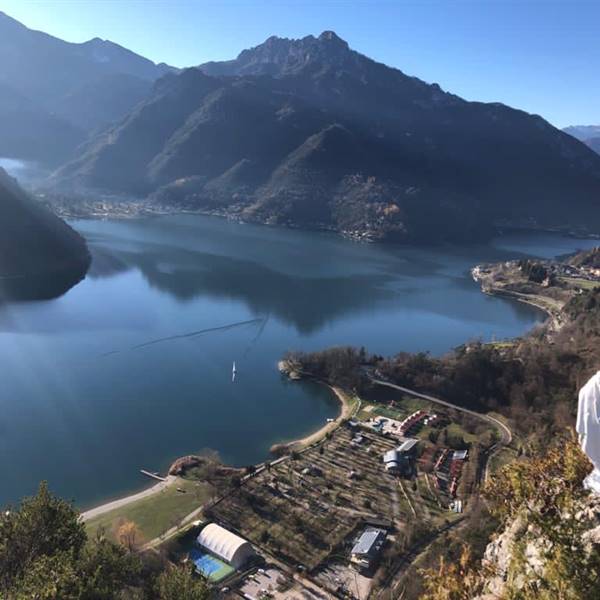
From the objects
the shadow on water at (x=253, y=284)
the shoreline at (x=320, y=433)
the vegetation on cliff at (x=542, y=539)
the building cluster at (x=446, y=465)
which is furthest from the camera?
the shadow on water at (x=253, y=284)

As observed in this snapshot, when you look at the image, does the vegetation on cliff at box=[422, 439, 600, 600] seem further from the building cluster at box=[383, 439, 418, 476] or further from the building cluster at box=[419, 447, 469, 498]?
the building cluster at box=[383, 439, 418, 476]

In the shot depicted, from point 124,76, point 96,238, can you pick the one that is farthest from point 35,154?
point 96,238

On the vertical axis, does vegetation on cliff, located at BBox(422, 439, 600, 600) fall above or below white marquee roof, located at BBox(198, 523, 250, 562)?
above

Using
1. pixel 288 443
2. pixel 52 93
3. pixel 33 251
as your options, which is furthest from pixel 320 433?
pixel 52 93

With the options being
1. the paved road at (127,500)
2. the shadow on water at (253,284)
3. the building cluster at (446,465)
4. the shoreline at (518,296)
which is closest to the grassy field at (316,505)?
the building cluster at (446,465)

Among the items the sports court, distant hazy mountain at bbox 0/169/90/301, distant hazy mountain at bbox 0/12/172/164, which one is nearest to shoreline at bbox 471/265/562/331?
the sports court

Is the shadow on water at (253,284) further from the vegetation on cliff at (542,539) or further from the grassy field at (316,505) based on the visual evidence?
the vegetation on cliff at (542,539)

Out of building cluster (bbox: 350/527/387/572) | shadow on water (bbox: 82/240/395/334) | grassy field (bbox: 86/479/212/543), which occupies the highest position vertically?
shadow on water (bbox: 82/240/395/334)
